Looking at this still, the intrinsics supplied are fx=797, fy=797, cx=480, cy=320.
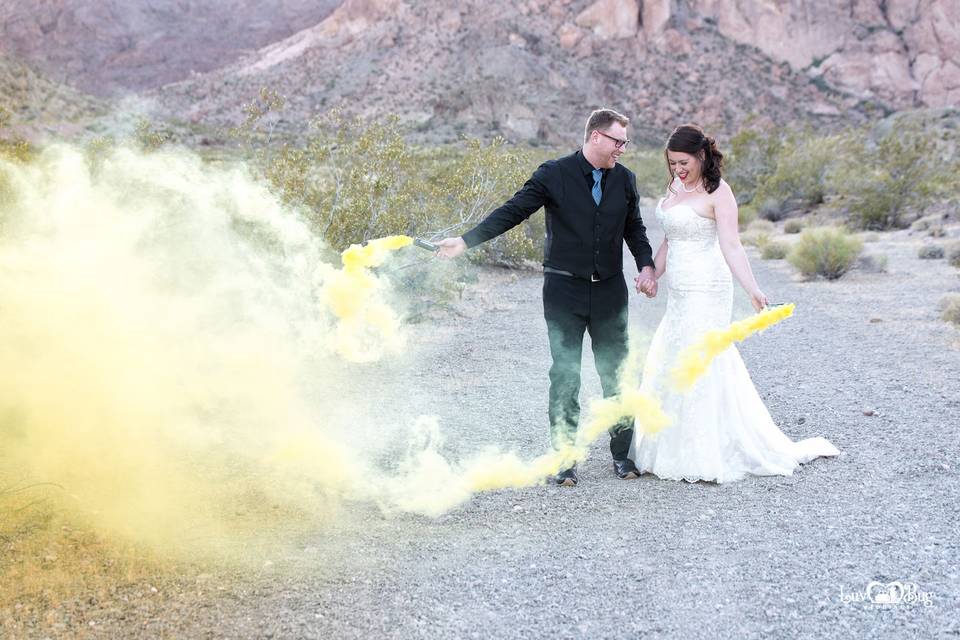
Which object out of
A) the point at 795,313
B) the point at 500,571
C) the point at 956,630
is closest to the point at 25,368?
the point at 500,571

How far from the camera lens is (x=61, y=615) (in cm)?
378

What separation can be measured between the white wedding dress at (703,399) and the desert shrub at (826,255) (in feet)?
35.9

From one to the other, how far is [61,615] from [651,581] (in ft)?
9.51

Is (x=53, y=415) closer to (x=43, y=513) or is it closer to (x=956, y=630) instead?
(x=43, y=513)

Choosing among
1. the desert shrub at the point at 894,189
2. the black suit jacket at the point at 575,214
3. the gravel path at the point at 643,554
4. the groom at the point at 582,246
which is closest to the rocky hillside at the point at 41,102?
the desert shrub at the point at 894,189

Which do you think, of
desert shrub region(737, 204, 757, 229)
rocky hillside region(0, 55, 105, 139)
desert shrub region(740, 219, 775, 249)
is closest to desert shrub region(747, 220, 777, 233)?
desert shrub region(740, 219, 775, 249)

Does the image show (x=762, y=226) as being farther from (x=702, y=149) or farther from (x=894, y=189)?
(x=702, y=149)

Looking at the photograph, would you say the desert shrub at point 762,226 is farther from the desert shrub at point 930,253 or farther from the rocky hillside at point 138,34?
the rocky hillside at point 138,34

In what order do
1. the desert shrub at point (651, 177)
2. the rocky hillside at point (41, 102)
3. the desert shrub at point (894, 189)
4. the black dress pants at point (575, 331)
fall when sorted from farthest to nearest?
the desert shrub at point (651, 177) < the rocky hillside at point (41, 102) < the desert shrub at point (894, 189) < the black dress pants at point (575, 331)

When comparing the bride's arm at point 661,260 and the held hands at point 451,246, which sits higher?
the held hands at point 451,246

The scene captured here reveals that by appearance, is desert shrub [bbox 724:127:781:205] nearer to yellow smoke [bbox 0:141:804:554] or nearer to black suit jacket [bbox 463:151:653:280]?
yellow smoke [bbox 0:141:804:554]

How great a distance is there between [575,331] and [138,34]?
113925 millimetres

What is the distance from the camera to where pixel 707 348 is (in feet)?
17.9

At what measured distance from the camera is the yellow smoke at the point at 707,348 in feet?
17.1
